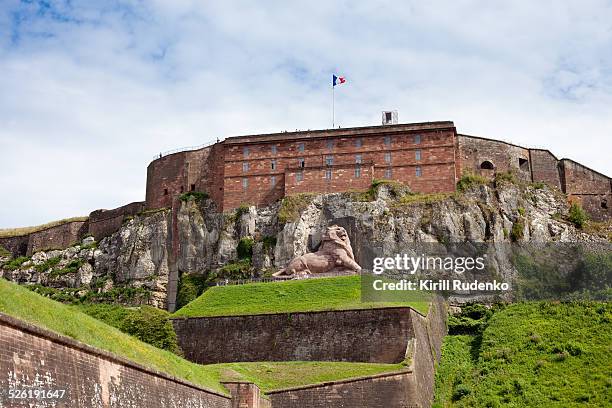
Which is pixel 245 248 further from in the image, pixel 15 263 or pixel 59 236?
pixel 15 263

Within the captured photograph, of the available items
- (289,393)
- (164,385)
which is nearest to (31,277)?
(289,393)

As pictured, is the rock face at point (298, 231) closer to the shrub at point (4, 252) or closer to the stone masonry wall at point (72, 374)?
the shrub at point (4, 252)

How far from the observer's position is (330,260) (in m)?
45.3

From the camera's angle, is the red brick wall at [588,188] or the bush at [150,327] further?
the red brick wall at [588,188]

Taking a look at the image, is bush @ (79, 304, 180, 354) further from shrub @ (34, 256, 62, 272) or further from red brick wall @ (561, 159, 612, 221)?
red brick wall @ (561, 159, 612, 221)

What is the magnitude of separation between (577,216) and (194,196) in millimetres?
27338

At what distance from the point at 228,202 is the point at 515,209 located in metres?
20.3

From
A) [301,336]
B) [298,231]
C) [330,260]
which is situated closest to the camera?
[301,336]

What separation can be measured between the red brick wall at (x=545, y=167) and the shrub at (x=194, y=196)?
950 inches

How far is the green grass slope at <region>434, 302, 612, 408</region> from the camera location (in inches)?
1203

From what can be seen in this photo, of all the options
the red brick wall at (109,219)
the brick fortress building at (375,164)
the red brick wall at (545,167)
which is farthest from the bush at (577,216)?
the red brick wall at (109,219)

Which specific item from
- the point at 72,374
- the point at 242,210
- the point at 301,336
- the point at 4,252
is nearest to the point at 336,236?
the point at 301,336

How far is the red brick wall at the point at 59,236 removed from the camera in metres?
68.0

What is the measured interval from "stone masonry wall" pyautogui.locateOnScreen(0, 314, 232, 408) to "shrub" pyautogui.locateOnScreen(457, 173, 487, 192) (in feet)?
123
